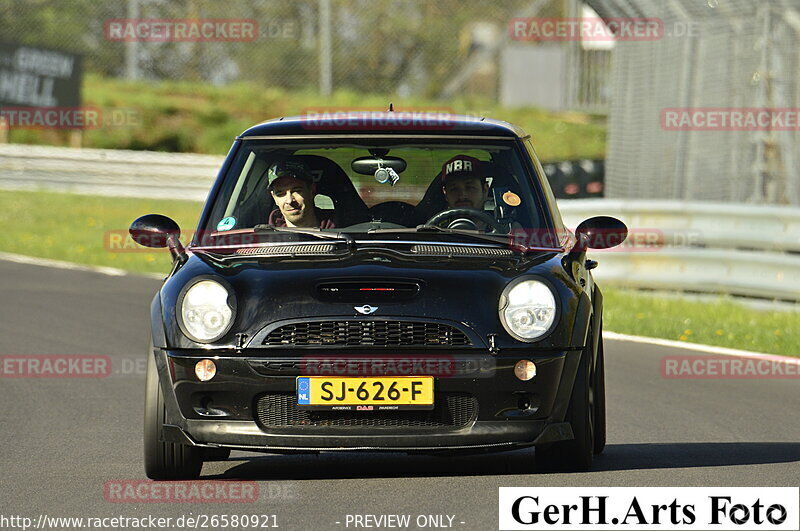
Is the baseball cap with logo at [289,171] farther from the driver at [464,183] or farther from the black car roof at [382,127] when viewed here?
the driver at [464,183]

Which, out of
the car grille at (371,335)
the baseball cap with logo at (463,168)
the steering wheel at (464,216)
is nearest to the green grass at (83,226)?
the baseball cap with logo at (463,168)

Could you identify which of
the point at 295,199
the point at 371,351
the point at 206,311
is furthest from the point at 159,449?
the point at 295,199

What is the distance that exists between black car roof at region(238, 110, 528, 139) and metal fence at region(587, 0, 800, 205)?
852 cm

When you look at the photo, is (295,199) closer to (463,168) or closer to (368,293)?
(463,168)

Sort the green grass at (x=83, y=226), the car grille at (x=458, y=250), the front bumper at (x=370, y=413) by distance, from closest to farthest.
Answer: the front bumper at (x=370, y=413)
the car grille at (x=458, y=250)
the green grass at (x=83, y=226)

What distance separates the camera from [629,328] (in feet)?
43.0

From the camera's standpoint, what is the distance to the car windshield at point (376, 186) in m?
7.28

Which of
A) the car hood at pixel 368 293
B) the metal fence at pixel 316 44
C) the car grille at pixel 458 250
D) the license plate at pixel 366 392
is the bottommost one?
the license plate at pixel 366 392

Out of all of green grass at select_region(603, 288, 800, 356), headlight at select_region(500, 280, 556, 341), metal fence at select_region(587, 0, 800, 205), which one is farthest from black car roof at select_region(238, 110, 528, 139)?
metal fence at select_region(587, 0, 800, 205)

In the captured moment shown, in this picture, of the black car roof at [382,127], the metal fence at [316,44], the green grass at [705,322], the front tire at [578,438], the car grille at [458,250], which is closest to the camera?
the front tire at [578,438]

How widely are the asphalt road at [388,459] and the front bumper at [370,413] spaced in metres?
0.21

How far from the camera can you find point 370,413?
6359mm

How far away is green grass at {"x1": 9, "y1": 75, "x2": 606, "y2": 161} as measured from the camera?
29.8m

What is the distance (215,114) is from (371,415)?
24848mm
